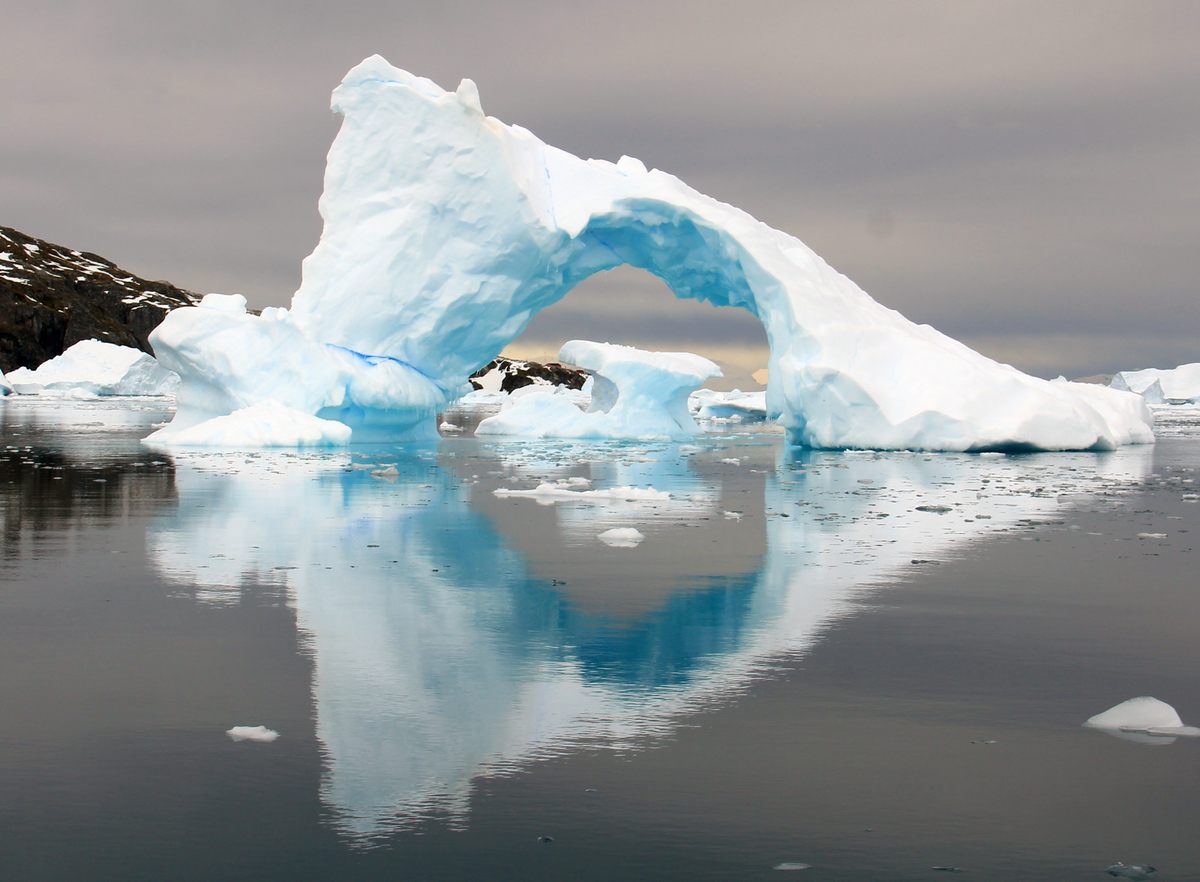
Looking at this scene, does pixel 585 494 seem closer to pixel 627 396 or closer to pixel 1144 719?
pixel 1144 719

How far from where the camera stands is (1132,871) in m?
3.19

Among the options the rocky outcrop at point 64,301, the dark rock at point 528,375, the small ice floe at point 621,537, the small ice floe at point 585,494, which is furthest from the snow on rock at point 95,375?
the small ice floe at point 621,537

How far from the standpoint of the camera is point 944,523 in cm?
1050

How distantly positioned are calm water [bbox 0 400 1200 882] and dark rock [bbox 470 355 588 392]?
8001 cm

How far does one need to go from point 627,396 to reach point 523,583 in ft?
71.3

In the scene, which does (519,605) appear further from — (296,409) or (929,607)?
(296,409)

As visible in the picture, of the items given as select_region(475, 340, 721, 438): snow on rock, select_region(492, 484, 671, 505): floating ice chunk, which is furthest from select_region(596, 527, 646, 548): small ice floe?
select_region(475, 340, 721, 438): snow on rock

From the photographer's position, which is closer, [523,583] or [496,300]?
[523,583]

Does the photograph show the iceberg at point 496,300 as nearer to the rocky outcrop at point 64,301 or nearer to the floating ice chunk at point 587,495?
the floating ice chunk at point 587,495

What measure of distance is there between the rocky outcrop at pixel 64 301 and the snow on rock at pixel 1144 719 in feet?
270

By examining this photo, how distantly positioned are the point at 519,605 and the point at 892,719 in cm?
259

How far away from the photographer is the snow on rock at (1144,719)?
14.4 ft

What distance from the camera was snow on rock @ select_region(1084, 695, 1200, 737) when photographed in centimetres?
440

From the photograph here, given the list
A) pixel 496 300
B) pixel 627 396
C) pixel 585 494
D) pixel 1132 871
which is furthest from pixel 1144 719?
pixel 627 396
